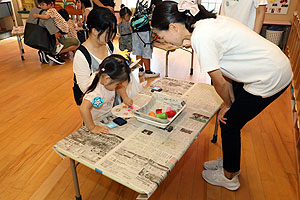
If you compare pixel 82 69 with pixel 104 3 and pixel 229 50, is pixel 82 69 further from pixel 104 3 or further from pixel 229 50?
pixel 104 3

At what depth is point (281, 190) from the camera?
1.55 metres

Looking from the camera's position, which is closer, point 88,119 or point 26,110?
point 88,119

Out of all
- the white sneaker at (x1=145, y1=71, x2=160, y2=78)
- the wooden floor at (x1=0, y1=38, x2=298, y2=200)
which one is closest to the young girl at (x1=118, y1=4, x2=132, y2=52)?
the white sneaker at (x1=145, y1=71, x2=160, y2=78)

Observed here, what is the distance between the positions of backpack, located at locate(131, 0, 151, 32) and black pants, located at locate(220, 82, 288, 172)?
1770mm

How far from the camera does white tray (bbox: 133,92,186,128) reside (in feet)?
4.09

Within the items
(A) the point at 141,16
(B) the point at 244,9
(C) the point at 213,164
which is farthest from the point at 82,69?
(A) the point at 141,16

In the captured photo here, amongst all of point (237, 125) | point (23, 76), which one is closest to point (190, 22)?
point (237, 125)

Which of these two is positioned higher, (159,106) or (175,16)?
(175,16)

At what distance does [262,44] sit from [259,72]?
5.0 inches

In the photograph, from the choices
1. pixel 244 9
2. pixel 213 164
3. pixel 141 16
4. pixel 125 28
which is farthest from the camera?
pixel 125 28

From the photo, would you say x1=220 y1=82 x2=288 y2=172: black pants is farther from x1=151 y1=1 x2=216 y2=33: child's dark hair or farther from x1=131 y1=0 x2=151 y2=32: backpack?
x1=131 y1=0 x2=151 y2=32: backpack

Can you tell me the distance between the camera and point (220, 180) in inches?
60.7

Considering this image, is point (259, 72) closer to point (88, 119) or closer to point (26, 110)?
point (88, 119)

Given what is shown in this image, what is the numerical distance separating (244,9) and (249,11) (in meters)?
0.05
